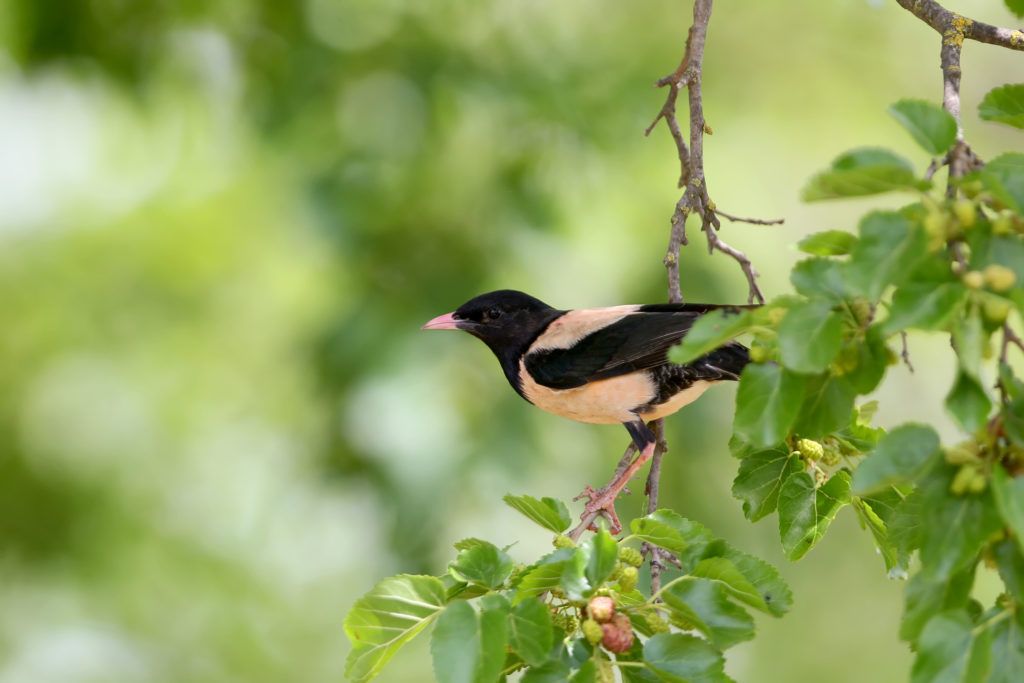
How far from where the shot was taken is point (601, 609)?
206 cm

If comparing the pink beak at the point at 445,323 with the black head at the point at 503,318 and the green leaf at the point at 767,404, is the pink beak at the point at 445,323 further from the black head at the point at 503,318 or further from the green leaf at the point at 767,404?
the green leaf at the point at 767,404

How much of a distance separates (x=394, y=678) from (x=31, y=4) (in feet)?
21.8

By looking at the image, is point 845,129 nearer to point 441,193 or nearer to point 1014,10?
point 441,193

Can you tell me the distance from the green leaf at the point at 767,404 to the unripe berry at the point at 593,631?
522 mm

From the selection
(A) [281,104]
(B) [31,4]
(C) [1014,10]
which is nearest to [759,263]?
(A) [281,104]

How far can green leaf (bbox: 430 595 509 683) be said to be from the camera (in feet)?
6.33

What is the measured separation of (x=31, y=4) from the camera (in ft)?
21.2

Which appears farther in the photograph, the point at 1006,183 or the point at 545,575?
the point at 545,575

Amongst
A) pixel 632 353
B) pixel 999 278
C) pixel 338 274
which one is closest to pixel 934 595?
pixel 999 278

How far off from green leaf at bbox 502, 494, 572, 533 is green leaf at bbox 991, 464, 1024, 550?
1079mm

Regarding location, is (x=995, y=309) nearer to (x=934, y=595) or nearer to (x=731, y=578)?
(x=934, y=595)

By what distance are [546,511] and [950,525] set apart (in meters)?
1.00

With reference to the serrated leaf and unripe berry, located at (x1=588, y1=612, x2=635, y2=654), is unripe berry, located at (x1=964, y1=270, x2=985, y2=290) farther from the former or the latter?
unripe berry, located at (x1=588, y1=612, x2=635, y2=654)

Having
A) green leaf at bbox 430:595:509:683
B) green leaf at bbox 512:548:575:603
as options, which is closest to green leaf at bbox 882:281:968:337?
green leaf at bbox 512:548:575:603
